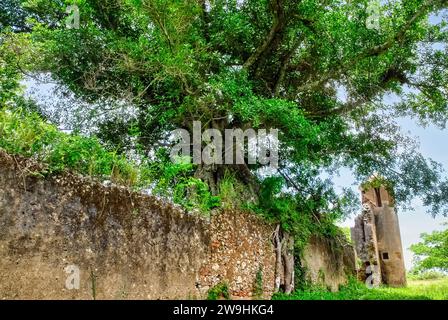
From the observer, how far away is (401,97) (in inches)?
647

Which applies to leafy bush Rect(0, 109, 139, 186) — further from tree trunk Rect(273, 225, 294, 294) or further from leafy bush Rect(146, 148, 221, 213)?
tree trunk Rect(273, 225, 294, 294)

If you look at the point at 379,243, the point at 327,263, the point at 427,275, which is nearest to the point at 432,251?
the point at 427,275

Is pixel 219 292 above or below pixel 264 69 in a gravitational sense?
below

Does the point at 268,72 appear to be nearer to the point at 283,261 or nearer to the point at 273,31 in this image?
the point at 273,31

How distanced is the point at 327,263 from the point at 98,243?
11692mm

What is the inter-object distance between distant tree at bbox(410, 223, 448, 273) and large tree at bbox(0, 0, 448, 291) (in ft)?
72.6

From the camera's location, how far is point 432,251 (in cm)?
3528

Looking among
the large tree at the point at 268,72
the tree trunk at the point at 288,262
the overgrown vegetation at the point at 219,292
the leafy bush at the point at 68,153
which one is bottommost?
the overgrown vegetation at the point at 219,292

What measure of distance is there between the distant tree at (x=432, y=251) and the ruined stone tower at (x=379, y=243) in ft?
38.8

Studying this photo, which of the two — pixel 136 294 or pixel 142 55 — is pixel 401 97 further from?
pixel 136 294

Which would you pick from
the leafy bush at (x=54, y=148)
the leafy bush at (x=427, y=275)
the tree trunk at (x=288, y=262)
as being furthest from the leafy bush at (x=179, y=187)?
the leafy bush at (x=427, y=275)

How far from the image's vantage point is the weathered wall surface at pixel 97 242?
532cm

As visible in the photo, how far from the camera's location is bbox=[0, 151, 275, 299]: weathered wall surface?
17.5 ft

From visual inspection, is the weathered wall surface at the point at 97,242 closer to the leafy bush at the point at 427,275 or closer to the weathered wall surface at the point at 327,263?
the weathered wall surface at the point at 327,263
